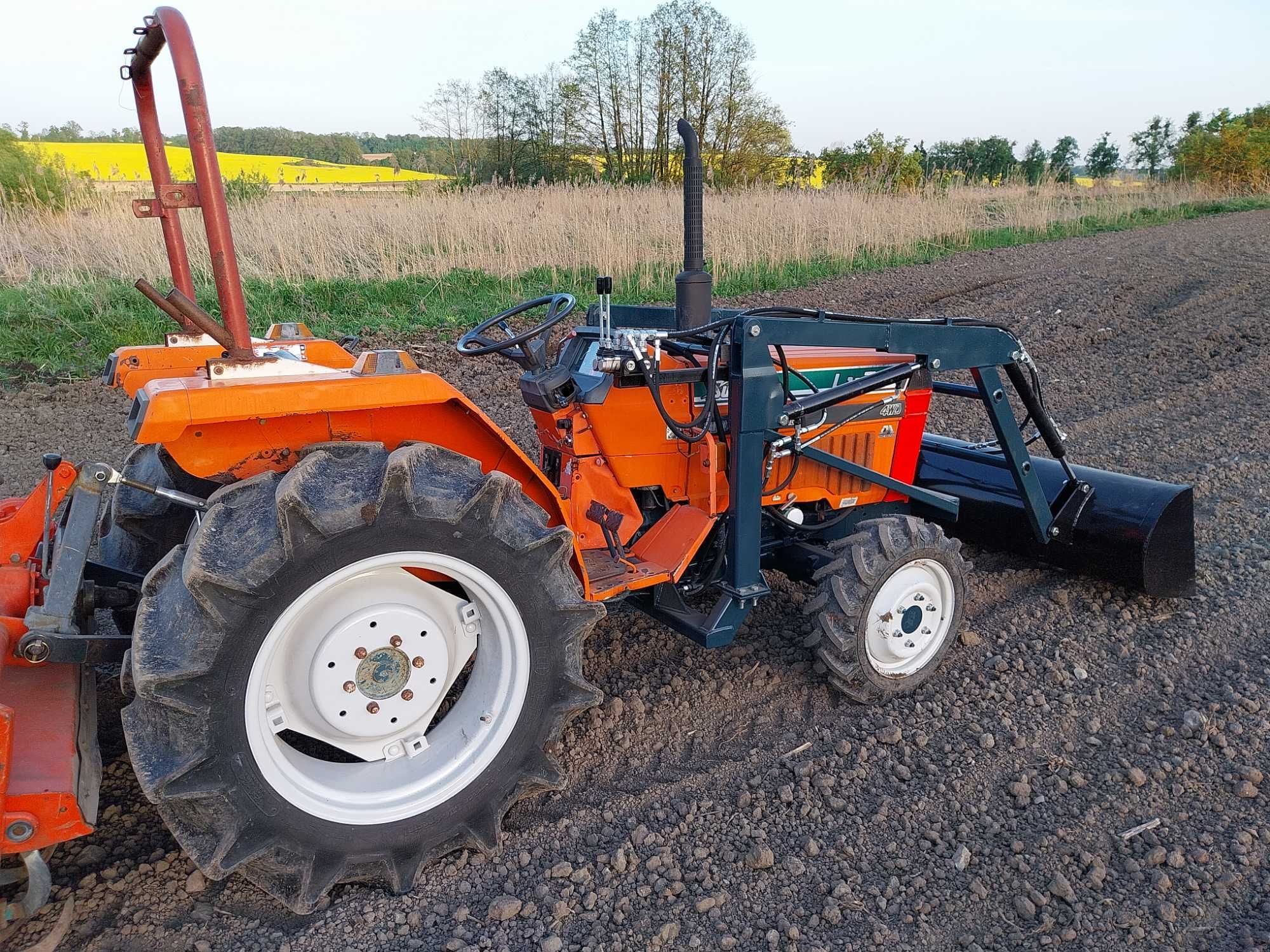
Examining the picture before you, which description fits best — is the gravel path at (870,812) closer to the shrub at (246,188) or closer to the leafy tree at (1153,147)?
the shrub at (246,188)

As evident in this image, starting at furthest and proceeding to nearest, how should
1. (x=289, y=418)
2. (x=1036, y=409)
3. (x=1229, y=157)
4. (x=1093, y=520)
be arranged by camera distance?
1. (x=1229, y=157)
2. (x=1093, y=520)
3. (x=1036, y=409)
4. (x=289, y=418)

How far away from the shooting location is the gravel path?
224 centimetres

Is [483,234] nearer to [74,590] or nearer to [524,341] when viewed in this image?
[524,341]

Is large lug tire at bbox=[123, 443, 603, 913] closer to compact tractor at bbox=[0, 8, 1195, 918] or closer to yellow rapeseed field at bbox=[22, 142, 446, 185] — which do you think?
compact tractor at bbox=[0, 8, 1195, 918]

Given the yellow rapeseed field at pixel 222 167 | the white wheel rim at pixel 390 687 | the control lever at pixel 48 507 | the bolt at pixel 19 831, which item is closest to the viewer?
the bolt at pixel 19 831

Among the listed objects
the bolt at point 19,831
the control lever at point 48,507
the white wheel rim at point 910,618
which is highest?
the control lever at point 48,507

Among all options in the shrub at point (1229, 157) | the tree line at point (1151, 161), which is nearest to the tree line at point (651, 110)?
the tree line at point (1151, 161)

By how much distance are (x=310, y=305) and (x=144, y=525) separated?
6.05 metres

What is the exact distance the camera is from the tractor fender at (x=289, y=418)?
201 cm

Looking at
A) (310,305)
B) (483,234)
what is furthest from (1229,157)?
(310,305)

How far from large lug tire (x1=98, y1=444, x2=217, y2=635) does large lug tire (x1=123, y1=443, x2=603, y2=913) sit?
829 mm

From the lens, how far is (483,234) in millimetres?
10477

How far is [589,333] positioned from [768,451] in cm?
79

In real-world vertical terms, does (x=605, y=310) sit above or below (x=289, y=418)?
above
